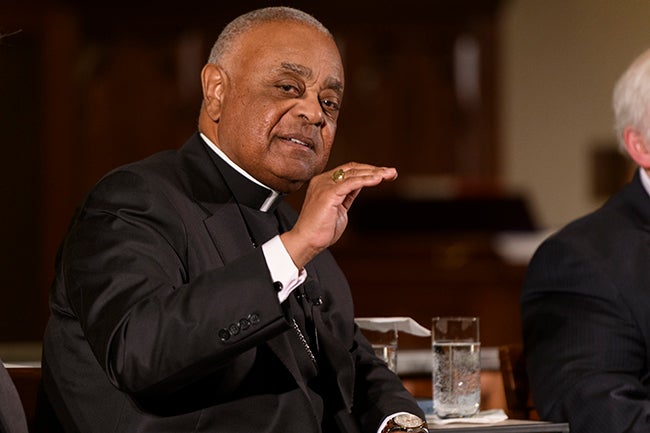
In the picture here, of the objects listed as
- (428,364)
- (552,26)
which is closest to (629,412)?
(428,364)

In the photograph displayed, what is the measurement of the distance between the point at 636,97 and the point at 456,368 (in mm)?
886

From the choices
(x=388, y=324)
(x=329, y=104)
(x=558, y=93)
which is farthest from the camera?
(x=558, y=93)

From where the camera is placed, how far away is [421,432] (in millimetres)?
2322

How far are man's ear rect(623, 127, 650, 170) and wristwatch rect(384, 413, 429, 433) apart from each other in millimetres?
1061

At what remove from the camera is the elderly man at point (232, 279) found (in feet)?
6.29

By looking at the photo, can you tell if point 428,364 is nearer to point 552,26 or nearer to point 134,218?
point 134,218

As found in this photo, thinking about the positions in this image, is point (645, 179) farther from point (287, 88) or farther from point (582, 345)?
point (287, 88)

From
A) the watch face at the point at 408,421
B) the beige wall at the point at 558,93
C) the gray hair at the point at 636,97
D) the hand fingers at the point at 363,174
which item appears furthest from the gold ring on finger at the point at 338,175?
the beige wall at the point at 558,93

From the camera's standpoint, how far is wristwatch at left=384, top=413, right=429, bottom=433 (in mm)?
2330

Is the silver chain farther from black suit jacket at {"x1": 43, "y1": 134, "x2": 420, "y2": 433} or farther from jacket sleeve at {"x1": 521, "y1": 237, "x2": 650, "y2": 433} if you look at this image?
jacket sleeve at {"x1": 521, "y1": 237, "x2": 650, "y2": 433}

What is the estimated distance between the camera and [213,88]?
2.43 m

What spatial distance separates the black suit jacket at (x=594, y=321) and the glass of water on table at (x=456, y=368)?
243mm

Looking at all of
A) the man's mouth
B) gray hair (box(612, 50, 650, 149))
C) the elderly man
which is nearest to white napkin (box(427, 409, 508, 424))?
the elderly man

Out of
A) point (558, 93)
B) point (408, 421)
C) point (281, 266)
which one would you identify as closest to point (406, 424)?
point (408, 421)
